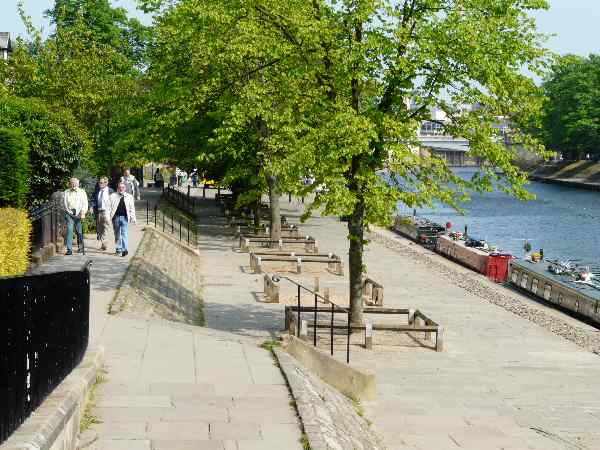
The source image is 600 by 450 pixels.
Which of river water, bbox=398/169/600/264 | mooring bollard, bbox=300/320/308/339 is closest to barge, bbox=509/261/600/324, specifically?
river water, bbox=398/169/600/264

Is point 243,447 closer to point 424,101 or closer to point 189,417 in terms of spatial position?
point 189,417

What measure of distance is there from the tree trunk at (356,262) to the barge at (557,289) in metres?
14.6

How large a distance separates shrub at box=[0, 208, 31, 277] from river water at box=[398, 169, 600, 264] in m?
34.7

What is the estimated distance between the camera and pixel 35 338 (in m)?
8.23

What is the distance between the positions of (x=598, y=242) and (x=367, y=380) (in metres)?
55.8

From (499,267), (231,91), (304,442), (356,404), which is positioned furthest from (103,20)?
(304,442)

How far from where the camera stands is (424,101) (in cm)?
1902

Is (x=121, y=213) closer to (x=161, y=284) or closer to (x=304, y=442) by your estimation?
(x=161, y=284)

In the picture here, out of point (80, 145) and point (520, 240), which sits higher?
point (80, 145)

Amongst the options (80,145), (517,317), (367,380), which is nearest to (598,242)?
(517,317)

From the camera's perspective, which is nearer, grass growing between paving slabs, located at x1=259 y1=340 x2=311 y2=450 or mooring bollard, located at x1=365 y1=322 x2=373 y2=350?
grass growing between paving slabs, located at x1=259 y1=340 x2=311 y2=450

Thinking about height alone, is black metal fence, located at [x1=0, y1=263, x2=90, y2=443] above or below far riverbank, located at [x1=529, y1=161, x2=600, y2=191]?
below

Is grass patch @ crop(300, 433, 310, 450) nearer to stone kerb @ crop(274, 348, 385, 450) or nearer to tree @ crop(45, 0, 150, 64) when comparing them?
stone kerb @ crop(274, 348, 385, 450)

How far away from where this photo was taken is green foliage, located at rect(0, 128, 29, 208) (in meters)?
20.5
